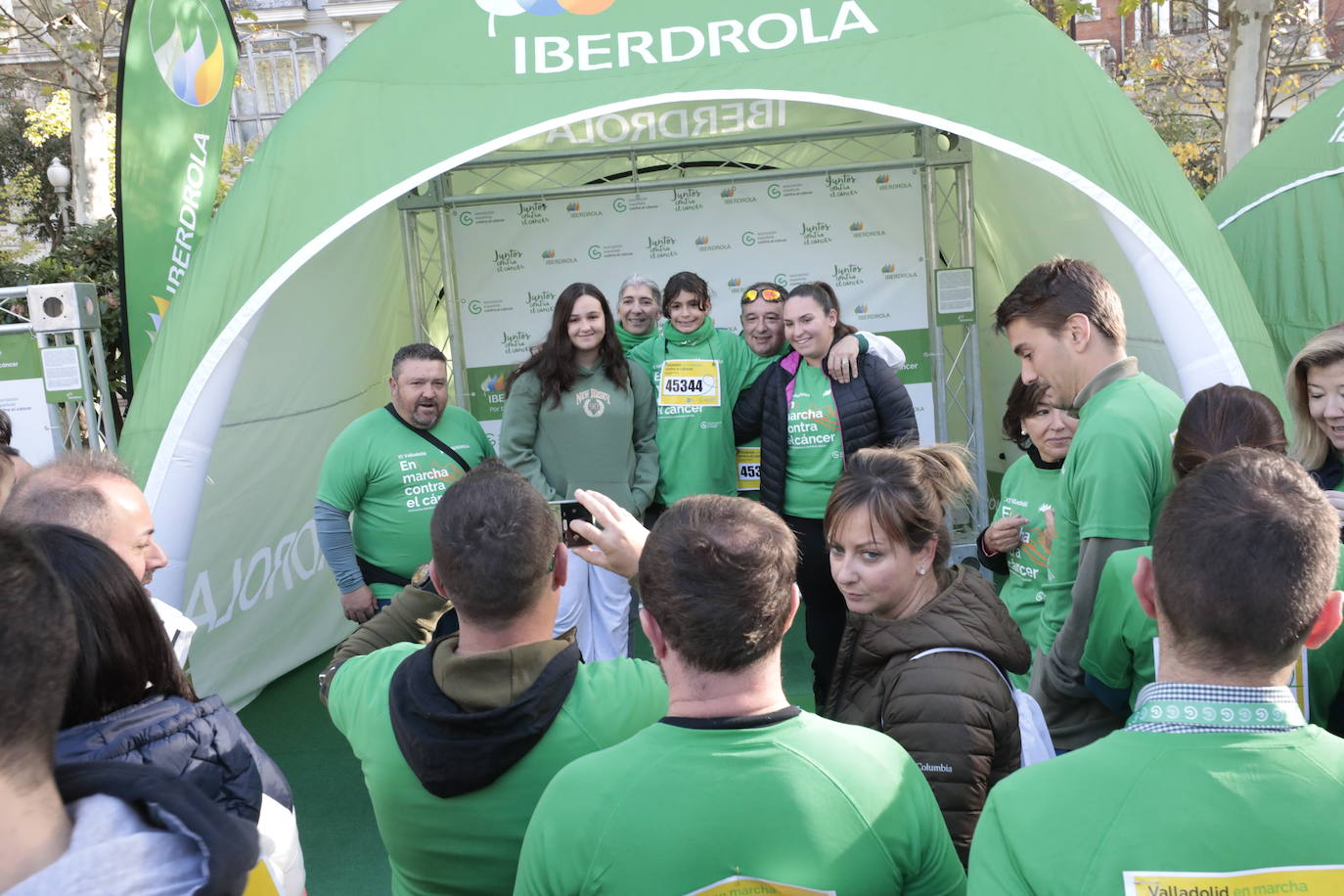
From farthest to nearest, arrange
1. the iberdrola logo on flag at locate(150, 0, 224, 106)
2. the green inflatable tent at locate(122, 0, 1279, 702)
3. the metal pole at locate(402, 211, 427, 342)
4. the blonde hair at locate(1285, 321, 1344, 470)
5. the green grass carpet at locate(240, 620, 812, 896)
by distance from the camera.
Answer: the metal pole at locate(402, 211, 427, 342) → the iberdrola logo on flag at locate(150, 0, 224, 106) → the green inflatable tent at locate(122, 0, 1279, 702) → the green grass carpet at locate(240, 620, 812, 896) → the blonde hair at locate(1285, 321, 1344, 470)

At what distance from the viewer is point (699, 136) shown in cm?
600

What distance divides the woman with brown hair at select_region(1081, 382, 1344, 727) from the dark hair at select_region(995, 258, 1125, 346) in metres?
0.32

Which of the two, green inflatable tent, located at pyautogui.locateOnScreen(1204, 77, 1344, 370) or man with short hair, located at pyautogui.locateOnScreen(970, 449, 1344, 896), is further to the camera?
green inflatable tent, located at pyautogui.locateOnScreen(1204, 77, 1344, 370)

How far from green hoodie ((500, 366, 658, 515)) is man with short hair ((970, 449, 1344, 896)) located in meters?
3.08

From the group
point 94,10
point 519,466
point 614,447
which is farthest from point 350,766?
point 94,10

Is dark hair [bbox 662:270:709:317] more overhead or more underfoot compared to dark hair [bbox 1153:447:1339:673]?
more overhead

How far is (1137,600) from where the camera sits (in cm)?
210

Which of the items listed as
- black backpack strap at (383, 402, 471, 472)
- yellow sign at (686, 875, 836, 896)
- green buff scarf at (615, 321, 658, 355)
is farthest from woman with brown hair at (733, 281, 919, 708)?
yellow sign at (686, 875, 836, 896)

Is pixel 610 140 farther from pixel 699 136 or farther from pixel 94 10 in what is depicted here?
pixel 94 10

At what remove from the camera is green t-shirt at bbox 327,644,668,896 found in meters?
1.63

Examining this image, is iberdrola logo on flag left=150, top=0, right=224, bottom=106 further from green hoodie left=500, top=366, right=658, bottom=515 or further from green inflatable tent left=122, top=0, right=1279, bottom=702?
green hoodie left=500, top=366, right=658, bottom=515

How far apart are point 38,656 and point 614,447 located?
3346 millimetres

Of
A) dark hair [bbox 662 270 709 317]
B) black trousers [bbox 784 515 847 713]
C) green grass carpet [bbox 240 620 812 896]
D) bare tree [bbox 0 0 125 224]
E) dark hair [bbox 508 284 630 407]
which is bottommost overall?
green grass carpet [bbox 240 620 812 896]

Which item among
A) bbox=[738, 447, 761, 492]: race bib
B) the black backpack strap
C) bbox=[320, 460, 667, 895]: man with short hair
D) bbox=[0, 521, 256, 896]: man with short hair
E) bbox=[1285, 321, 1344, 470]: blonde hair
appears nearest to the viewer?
bbox=[0, 521, 256, 896]: man with short hair
